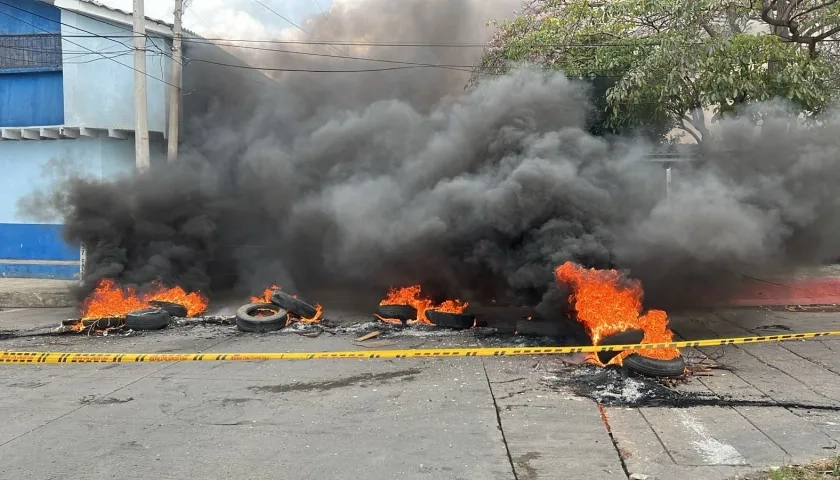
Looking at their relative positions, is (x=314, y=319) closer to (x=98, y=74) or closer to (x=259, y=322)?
(x=259, y=322)

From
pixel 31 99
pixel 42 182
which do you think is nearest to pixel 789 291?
pixel 42 182

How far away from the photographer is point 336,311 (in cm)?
1124

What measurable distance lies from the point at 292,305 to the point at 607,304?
17.3 feet

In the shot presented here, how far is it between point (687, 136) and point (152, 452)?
14.7 m

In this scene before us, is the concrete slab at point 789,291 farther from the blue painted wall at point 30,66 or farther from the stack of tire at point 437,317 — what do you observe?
the blue painted wall at point 30,66

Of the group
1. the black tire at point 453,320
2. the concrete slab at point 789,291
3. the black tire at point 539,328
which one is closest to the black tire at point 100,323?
the black tire at point 453,320

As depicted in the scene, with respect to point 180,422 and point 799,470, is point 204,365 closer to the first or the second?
point 180,422

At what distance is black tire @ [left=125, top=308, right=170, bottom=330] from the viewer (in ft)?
31.8

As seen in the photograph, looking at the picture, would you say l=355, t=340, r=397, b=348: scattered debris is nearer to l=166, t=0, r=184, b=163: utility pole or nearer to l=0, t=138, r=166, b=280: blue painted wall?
l=166, t=0, r=184, b=163: utility pole

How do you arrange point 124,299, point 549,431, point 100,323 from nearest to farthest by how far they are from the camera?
1. point 549,431
2. point 100,323
3. point 124,299

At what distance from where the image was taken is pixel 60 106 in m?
15.2

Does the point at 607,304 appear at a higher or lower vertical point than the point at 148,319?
higher

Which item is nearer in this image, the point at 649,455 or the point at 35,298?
the point at 649,455

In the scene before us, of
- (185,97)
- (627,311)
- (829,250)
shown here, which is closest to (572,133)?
(627,311)
